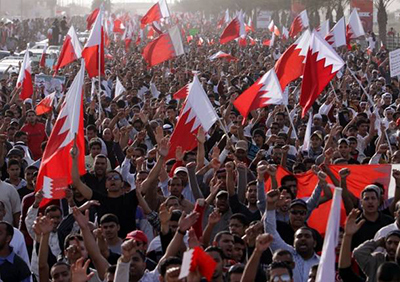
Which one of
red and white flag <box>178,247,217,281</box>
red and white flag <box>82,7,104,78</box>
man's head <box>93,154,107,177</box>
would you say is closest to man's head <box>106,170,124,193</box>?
man's head <box>93,154,107,177</box>

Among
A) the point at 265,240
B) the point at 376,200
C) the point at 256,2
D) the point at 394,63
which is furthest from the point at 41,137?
the point at 256,2

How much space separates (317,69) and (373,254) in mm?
5382

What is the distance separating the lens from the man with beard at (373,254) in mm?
6348

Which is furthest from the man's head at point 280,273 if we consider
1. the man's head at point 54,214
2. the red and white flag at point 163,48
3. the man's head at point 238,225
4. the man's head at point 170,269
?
the red and white flag at point 163,48

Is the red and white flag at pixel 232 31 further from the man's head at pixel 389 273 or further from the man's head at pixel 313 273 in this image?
the man's head at pixel 389 273

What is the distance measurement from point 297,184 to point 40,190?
2.25 meters

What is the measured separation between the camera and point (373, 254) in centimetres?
640

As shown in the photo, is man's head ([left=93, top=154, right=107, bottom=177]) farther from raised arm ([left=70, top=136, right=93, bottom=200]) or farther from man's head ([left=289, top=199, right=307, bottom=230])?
man's head ([left=289, top=199, right=307, bottom=230])

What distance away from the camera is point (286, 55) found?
12.9 metres

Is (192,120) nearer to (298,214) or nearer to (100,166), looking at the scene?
(100,166)

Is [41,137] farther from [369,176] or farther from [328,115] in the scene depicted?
[369,176]

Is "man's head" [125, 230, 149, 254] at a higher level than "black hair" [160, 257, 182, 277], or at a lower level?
lower

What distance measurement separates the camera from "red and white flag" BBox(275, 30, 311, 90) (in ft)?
41.4

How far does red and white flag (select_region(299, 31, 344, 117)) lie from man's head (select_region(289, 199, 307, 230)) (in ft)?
12.3
